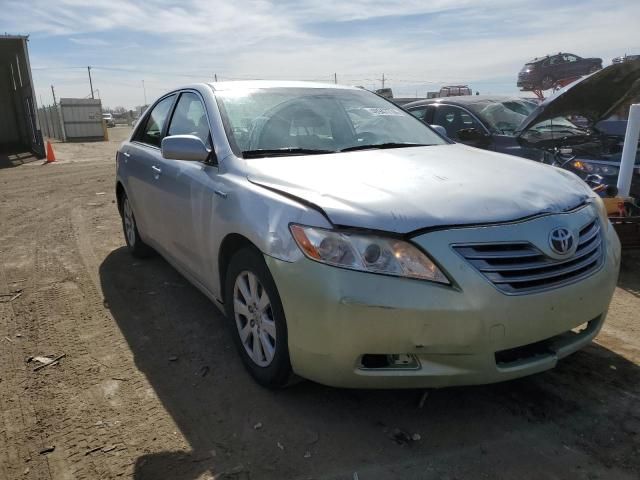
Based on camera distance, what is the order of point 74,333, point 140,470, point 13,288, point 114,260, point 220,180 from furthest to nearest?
point 114,260
point 13,288
point 74,333
point 220,180
point 140,470

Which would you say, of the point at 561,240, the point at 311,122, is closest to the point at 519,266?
the point at 561,240

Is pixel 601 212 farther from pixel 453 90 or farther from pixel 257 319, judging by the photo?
pixel 453 90

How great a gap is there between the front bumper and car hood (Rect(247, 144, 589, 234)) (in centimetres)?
11

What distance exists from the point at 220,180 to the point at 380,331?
54.4 inches

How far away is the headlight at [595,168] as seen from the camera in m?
5.05

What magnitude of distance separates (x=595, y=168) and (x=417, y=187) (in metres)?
3.42

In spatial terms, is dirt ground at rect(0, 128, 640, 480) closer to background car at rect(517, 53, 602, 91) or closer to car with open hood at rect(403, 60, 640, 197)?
car with open hood at rect(403, 60, 640, 197)

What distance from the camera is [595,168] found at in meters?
5.14

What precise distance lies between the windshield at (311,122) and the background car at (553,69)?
22.7m

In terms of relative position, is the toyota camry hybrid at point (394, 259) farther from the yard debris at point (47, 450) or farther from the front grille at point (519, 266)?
the yard debris at point (47, 450)

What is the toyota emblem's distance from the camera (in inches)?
92.0

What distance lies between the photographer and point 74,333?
3719 millimetres

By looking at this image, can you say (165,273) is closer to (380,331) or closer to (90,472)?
(90,472)

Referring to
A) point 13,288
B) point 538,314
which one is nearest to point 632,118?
point 538,314
